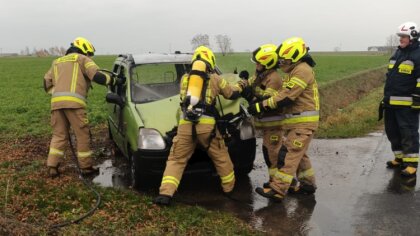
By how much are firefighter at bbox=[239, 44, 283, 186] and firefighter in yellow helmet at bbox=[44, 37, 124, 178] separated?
205cm

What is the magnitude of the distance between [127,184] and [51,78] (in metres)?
2.00

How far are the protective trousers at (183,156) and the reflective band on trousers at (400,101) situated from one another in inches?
107

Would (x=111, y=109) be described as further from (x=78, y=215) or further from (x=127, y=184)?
(x=78, y=215)

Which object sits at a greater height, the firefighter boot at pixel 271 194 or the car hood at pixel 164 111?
the car hood at pixel 164 111

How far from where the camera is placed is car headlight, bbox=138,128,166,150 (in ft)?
16.6

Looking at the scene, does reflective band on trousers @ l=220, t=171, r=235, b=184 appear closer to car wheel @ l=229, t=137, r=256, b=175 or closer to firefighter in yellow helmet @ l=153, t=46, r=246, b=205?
firefighter in yellow helmet @ l=153, t=46, r=246, b=205

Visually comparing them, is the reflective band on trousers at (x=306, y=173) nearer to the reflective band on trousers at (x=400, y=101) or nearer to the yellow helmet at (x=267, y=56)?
the yellow helmet at (x=267, y=56)

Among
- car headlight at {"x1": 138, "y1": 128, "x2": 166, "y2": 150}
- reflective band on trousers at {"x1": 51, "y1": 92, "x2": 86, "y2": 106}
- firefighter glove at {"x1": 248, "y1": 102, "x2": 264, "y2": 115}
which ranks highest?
reflective band on trousers at {"x1": 51, "y1": 92, "x2": 86, "y2": 106}

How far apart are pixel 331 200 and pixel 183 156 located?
1900 millimetres

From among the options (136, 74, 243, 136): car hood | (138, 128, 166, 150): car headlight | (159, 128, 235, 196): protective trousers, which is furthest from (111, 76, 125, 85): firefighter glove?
(159, 128, 235, 196): protective trousers

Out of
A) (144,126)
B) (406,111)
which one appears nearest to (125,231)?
(144,126)

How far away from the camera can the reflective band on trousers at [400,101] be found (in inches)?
231

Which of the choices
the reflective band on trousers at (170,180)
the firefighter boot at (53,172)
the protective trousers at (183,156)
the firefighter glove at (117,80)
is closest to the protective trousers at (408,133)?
the protective trousers at (183,156)

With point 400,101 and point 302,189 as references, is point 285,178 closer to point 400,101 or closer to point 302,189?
point 302,189
